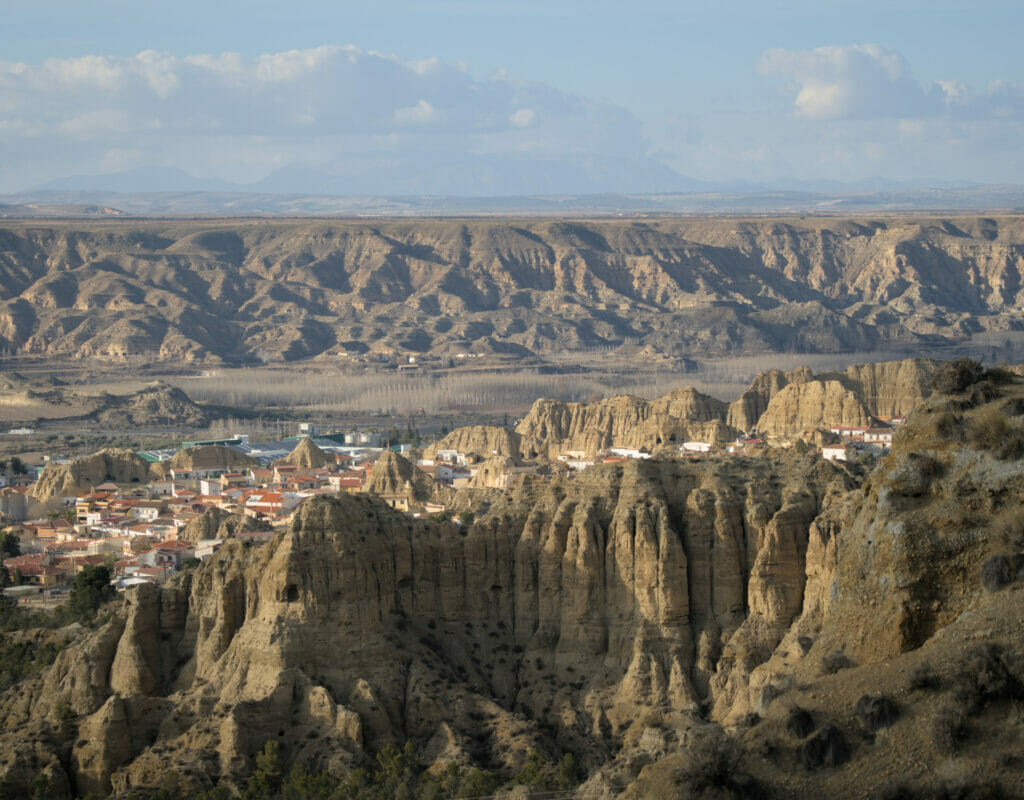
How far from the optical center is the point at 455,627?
168ft

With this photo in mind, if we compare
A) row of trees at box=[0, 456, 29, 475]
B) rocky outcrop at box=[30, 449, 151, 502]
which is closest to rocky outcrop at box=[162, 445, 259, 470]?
rocky outcrop at box=[30, 449, 151, 502]

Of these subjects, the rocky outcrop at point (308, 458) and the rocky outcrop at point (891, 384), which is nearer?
the rocky outcrop at point (891, 384)

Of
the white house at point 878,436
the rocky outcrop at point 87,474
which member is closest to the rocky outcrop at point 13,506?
the rocky outcrop at point 87,474

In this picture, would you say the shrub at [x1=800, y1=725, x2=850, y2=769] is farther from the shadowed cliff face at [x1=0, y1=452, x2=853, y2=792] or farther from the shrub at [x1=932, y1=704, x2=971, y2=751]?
the shadowed cliff face at [x1=0, y1=452, x2=853, y2=792]

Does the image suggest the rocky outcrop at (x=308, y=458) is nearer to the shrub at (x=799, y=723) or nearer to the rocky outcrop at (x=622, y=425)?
the rocky outcrop at (x=622, y=425)

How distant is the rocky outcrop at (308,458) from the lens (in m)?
135

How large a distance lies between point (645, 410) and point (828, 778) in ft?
369

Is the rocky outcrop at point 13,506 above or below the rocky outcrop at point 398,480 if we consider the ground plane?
below

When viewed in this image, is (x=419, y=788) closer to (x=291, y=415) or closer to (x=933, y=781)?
(x=933, y=781)

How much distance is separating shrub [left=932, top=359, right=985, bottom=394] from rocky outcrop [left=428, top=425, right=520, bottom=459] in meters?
101

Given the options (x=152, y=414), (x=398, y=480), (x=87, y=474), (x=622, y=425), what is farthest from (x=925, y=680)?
(x=152, y=414)

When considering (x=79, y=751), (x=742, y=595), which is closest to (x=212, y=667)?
(x=79, y=751)

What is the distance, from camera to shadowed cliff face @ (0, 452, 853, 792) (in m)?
46.6

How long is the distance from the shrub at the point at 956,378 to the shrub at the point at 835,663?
5749 millimetres
